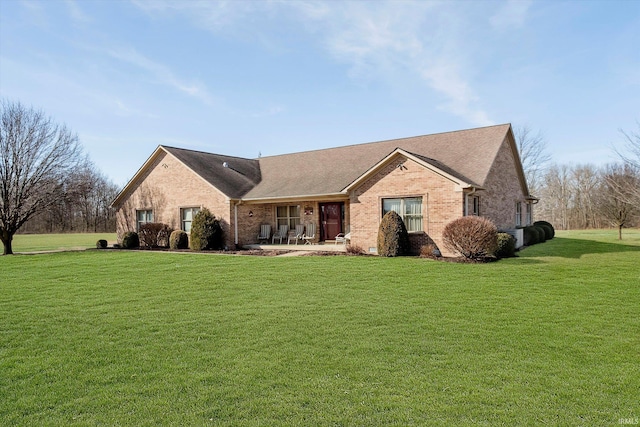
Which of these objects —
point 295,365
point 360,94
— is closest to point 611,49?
point 360,94

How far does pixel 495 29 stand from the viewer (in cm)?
1433

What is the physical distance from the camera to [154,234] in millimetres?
22828

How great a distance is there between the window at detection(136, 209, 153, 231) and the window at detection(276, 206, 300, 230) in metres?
8.04

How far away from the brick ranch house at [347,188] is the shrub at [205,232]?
0.48 m

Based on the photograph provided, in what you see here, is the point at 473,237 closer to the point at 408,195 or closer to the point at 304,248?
the point at 408,195

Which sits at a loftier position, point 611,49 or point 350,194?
point 611,49

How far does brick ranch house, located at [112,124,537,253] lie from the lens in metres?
16.4

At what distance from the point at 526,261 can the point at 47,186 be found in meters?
24.7

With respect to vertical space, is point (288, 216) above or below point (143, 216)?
below

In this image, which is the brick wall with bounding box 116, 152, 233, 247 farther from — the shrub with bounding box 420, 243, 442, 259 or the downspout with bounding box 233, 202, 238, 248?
the shrub with bounding box 420, 243, 442, 259

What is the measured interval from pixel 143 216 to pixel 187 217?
386 centimetres

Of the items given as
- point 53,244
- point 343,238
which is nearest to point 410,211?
point 343,238

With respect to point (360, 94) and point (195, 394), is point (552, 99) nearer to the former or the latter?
point (360, 94)

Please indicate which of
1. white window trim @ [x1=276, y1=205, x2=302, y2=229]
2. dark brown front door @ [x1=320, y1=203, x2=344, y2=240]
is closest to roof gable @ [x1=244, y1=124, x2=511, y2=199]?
white window trim @ [x1=276, y1=205, x2=302, y2=229]
